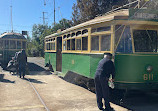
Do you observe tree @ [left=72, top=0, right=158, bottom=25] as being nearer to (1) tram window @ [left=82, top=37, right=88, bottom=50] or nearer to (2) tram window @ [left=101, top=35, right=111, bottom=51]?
(1) tram window @ [left=82, top=37, right=88, bottom=50]

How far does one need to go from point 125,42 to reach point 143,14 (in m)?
1.09

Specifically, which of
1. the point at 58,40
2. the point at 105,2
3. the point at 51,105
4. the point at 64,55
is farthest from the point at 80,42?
the point at 105,2

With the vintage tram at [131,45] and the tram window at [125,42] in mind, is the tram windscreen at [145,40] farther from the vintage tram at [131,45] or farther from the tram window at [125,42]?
the tram window at [125,42]

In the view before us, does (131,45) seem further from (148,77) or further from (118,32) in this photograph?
(148,77)

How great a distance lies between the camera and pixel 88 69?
7.20 meters

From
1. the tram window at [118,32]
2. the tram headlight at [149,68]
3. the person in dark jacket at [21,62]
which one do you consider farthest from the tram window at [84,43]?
the person in dark jacket at [21,62]

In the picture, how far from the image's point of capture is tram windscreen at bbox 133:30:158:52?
20.0ft

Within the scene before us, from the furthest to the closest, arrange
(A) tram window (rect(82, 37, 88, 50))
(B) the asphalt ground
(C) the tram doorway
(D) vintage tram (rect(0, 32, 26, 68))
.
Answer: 1. (D) vintage tram (rect(0, 32, 26, 68))
2. (C) the tram doorway
3. (A) tram window (rect(82, 37, 88, 50))
4. (B) the asphalt ground

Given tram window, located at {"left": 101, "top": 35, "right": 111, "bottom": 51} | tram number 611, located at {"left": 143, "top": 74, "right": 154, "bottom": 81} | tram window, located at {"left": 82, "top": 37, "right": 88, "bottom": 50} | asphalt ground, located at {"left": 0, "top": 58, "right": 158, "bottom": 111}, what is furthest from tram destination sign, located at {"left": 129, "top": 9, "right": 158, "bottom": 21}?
asphalt ground, located at {"left": 0, "top": 58, "right": 158, "bottom": 111}

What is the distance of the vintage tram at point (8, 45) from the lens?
1595 centimetres

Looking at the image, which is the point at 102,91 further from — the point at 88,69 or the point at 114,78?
the point at 88,69

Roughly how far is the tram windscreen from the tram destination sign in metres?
0.41

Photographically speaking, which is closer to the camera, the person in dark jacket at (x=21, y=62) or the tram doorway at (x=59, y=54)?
the person in dark jacket at (x=21, y=62)

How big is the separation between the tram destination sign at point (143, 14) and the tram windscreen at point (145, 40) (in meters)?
0.41
